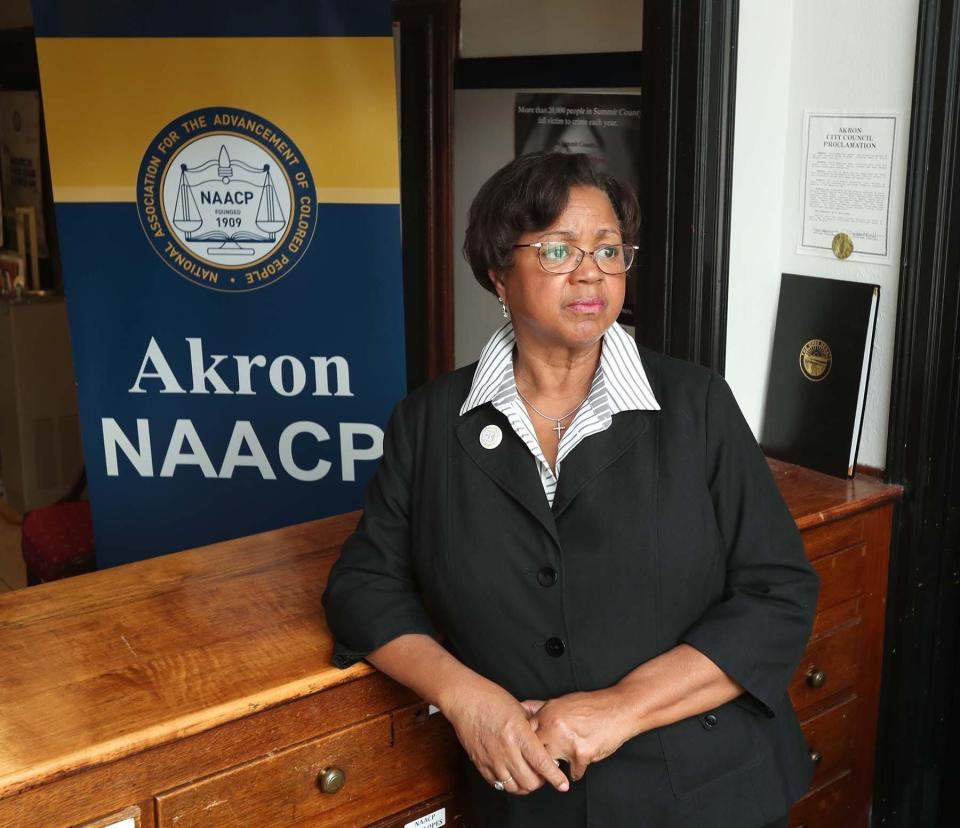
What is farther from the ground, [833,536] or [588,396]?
[588,396]

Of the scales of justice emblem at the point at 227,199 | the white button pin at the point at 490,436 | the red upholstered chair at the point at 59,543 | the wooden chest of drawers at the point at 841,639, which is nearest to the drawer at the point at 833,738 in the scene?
the wooden chest of drawers at the point at 841,639

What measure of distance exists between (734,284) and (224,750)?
1.63 metres

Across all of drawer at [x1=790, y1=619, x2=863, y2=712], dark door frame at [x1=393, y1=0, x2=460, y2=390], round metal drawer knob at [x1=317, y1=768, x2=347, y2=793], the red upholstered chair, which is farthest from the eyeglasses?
dark door frame at [x1=393, y1=0, x2=460, y2=390]

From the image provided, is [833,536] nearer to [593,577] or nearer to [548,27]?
[593,577]

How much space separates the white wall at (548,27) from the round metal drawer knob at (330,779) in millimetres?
2288

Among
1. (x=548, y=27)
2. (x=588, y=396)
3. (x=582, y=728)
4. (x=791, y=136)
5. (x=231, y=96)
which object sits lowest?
(x=582, y=728)

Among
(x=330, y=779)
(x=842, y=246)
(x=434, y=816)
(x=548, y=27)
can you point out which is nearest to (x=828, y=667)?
(x=842, y=246)

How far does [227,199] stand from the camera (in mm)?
3154

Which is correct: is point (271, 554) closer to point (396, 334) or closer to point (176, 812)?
point (176, 812)

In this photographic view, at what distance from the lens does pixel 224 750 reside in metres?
1.68

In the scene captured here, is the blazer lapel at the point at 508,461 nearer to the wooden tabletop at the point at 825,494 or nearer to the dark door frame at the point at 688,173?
the wooden tabletop at the point at 825,494

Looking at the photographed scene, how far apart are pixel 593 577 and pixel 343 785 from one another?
530 mm

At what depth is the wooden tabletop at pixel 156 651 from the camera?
1.58 metres

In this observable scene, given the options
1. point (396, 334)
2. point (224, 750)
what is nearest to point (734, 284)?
point (396, 334)
